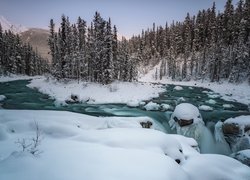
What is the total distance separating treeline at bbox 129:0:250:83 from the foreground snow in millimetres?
46637

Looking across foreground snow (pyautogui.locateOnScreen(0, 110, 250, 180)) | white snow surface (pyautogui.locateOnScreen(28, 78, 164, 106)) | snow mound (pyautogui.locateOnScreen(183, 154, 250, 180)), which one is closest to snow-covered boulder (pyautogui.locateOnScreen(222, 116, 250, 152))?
foreground snow (pyautogui.locateOnScreen(0, 110, 250, 180))

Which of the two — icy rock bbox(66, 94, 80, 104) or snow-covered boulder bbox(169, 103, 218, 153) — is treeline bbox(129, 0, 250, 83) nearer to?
snow-covered boulder bbox(169, 103, 218, 153)

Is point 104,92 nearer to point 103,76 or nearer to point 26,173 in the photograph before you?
point 103,76

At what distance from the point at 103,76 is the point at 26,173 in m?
35.5

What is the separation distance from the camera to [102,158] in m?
5.17

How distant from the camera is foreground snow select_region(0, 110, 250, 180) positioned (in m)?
4.32

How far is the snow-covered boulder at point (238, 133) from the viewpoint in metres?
13.0

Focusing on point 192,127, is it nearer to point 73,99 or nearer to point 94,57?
point 73,99

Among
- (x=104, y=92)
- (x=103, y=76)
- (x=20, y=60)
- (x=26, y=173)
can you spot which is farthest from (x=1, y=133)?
(x=20, y=60)

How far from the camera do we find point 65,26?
1711 inches

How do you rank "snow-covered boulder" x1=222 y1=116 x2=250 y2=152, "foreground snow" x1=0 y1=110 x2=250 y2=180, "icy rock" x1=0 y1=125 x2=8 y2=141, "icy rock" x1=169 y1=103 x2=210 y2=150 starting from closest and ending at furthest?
"foreground snow" x1=0 y1=110 x2=250 y2=180
"icy rock" x1=0 y1=125 x2=8 y2=141
"snow-covered boulder" x1=222 y1=116 x2=250 y2=152
"icy rock" x1=169 y1=103 x2=210 y2=150

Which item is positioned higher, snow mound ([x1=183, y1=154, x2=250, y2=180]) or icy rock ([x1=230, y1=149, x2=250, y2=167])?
snow mound ([x1=183, y1=154, x2=250, y2=180])

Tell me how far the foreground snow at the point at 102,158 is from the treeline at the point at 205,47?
153 feet

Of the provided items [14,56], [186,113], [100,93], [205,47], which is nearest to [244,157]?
[186,113]
